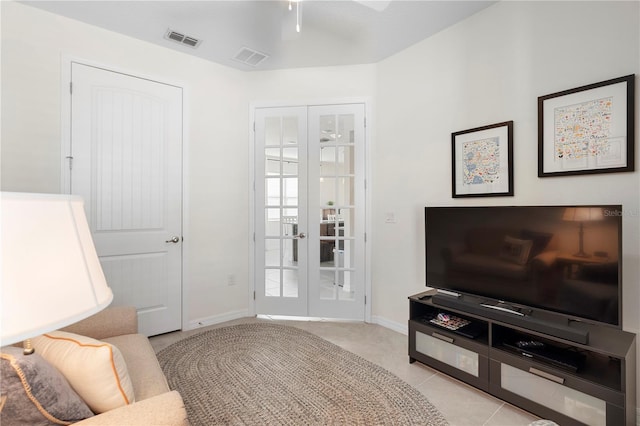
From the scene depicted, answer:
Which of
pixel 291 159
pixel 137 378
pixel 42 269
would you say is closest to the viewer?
pixel 42 269

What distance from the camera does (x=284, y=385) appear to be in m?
2.13

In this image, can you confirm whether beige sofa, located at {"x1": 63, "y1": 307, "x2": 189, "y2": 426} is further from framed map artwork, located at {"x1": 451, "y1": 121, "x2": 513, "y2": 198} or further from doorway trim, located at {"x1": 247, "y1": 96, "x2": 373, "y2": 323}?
framed map artwork, located at {"x1": 451, "y1": 121, "x2": 513, "y2": 198}

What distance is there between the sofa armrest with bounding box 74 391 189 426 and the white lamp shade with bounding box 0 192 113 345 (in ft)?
1.61

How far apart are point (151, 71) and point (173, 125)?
509mm

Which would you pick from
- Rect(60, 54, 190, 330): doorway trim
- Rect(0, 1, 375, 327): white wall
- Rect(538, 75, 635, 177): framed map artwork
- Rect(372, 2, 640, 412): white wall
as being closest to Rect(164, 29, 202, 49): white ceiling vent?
Rect(0, 1, 375, 327): white wall

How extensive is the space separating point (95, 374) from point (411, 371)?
6.66 feet

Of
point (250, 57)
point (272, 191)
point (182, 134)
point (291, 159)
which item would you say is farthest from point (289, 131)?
point (182, 134)

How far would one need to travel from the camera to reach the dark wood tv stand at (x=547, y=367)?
1.54 meters

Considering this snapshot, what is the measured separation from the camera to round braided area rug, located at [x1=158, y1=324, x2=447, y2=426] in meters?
1.82

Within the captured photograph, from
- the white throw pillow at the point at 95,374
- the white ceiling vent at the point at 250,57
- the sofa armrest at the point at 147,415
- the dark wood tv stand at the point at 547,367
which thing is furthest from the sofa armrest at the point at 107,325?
the white ceiling vent at the point at 250,57

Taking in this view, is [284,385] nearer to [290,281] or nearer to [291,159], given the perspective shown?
[290,281]

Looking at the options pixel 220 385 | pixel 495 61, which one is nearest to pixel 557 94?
pixel 495 61

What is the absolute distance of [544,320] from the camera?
1.82m

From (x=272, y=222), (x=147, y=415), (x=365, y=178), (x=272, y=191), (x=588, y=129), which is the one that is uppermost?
(x=588, y=129)
